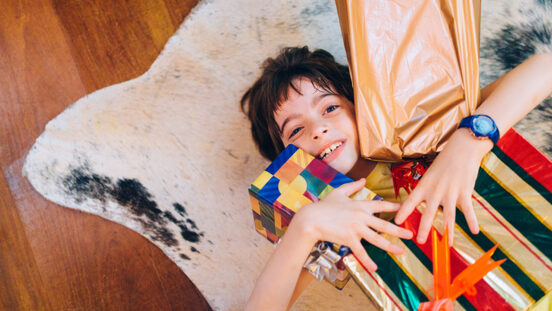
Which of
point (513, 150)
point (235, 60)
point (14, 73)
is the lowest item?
point (513, 150)

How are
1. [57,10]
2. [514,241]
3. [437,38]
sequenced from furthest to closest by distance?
1. [57,10]
2. [437,38]
3. [514,241]

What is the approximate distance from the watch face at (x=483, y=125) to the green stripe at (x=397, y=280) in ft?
0.79

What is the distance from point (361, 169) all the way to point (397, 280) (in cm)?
27

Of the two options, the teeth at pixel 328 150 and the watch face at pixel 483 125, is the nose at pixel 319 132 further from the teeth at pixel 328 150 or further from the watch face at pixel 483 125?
the watch face at pixel 483 125

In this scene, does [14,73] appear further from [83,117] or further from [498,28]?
[498,28]

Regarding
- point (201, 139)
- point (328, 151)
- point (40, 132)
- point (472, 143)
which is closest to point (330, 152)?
point (328, 151)

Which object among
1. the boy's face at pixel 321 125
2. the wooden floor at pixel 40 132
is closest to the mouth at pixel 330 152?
the boy's face at pixel 321 125

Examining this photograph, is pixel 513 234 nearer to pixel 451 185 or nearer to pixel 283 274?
pixel 451 185

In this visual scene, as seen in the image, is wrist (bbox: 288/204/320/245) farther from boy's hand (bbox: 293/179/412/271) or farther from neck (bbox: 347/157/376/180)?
neck (bbox: 347/157/376/180)

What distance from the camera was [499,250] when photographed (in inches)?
21.3

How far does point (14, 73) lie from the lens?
107cm

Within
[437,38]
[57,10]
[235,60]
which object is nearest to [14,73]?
[57,10]

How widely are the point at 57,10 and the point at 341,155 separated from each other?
89 centimetres

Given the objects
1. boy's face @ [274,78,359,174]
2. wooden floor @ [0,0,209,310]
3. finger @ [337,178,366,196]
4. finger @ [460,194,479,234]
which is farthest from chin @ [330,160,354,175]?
wooden floor @ [0,0,209,310]
